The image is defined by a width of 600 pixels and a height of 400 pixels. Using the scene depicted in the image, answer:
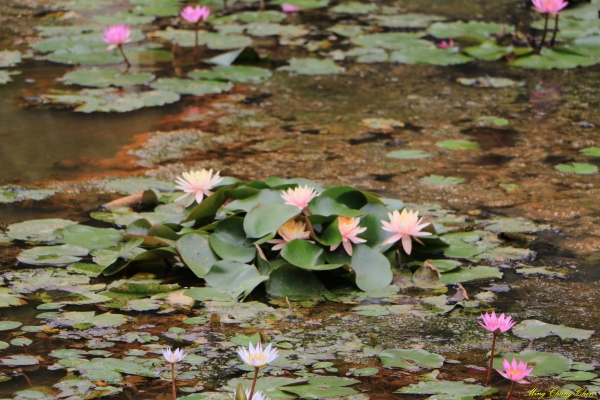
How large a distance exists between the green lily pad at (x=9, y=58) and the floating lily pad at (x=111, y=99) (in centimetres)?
92

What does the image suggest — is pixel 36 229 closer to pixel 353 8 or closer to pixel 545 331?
pixel 545 331

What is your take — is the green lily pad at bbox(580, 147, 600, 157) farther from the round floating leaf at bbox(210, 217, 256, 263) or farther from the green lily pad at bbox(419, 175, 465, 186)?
the round floating leaf at bbox(210, 217, 256, 263)

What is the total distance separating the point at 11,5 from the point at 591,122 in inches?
220

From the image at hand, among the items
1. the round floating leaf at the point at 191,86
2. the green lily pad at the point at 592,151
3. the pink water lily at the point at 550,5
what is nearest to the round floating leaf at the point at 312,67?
the round floating leaf at the point at 191,86

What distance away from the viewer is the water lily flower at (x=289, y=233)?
2.75 m

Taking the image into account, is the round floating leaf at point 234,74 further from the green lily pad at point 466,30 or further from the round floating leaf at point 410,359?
the round floating leaf at point 410,359

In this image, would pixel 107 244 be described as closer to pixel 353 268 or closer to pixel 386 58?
pixel 353 268

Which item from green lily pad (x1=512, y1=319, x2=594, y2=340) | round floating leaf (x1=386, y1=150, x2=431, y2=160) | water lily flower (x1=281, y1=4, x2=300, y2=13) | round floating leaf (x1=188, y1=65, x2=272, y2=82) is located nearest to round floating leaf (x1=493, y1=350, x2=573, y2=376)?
green lily pad (x1=512, y1=319, x2=594, y2=340)

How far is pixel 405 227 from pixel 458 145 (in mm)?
1653

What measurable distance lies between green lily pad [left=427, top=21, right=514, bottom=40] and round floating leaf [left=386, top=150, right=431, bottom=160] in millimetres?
2535

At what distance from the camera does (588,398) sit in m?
1.94

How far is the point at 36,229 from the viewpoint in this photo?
3.07 m

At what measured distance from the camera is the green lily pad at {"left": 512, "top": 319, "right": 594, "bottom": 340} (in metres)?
2.32

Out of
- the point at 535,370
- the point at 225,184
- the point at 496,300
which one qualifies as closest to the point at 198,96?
the point at 225,184
